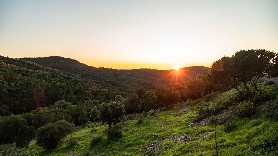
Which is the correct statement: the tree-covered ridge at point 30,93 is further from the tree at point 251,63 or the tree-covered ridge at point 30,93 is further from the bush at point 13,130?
the tree at point 251,63

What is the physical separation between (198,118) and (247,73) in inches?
347

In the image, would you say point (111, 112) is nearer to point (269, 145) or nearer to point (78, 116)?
point (269, 145)

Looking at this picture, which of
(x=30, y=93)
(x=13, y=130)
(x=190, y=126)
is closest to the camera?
(x=190, y=126)

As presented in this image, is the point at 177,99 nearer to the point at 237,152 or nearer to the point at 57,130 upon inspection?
the point at 57,130

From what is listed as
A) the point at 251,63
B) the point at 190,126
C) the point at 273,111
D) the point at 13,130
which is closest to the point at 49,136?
the point at 190,126

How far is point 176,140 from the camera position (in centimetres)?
3634

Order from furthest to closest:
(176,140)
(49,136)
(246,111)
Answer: (49,136) < (176,140) < (246,111)

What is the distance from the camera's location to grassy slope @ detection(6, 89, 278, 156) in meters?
27.1

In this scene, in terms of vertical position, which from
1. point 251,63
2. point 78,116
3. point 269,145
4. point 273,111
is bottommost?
point 78,116

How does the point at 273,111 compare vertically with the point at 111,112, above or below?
above

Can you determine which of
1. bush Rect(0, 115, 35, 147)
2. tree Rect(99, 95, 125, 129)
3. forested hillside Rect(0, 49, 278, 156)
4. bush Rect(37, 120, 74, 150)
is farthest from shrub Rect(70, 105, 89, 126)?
bush Rect(37, 120, 74, 150)

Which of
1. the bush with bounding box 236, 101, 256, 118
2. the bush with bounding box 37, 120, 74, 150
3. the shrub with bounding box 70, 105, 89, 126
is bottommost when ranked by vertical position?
the shrub with bounding box 70, 105, 89, 126

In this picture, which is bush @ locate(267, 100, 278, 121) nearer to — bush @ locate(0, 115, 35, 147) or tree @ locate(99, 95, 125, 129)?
tree @ locate(99, 95, 125, 129)

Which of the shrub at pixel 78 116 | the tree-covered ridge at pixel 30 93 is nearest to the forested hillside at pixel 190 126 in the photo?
the shrub at pixel 78 116
